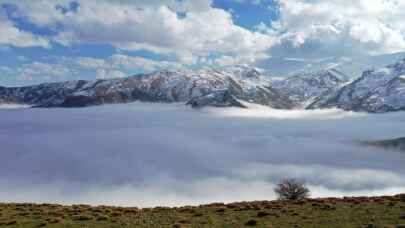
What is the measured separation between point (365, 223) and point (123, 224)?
62.2 ft

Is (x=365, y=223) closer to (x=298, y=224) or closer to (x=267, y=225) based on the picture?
(x=298, y=224)

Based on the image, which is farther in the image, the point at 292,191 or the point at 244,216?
the point at 292,191

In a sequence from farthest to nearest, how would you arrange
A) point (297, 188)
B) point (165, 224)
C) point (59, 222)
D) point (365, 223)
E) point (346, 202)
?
point (297, 188), point (346, 202), point (59, 222), point (165, 224), point (365, 223)

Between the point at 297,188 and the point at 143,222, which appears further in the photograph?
the point at 297,188

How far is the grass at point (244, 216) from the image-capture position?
34.6 metres

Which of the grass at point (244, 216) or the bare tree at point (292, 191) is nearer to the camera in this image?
the grass at point (244, 216)

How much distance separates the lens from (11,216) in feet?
140

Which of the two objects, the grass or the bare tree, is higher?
the grass

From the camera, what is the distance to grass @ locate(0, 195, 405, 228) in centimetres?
3456

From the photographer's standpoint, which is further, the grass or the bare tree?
the bare tree

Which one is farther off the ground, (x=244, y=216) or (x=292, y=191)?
(x=244, y=216)

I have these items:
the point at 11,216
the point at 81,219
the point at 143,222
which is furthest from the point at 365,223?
the point at 11,216

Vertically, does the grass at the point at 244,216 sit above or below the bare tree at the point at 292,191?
above

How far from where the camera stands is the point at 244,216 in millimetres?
39031
